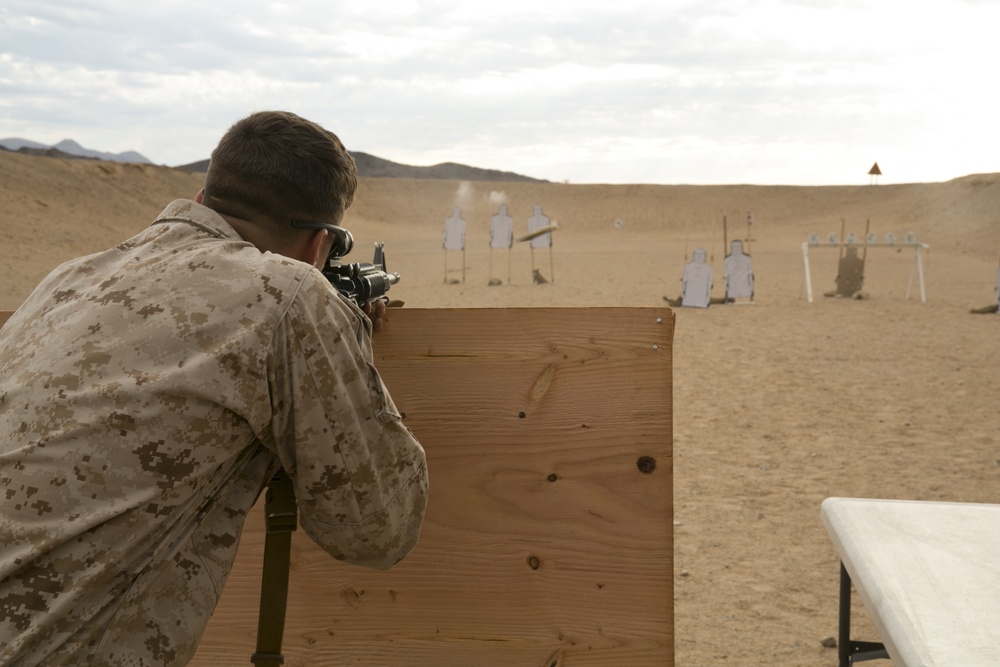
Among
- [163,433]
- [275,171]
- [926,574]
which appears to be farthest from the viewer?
[926,574]

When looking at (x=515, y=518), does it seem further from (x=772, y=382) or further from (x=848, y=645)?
(x=772, y=382)

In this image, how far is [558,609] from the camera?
6.03 feet

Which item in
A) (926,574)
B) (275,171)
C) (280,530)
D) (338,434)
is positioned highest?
(275,171)

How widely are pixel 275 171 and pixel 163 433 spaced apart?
46 centimetres

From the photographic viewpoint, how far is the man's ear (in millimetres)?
1552

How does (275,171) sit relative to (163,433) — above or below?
above

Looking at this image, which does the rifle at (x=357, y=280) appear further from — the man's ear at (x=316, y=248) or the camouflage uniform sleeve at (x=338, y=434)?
the camouflage uniform sleeve at (x=338, y=434)

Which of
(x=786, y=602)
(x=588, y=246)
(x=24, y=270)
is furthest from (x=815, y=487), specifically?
(x=588, y=246)

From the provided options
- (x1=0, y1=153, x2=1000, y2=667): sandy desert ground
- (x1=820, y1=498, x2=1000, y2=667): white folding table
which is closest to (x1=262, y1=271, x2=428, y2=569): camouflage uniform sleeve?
(x1=820, y1=498, x2=1000, y2=667): white folding table

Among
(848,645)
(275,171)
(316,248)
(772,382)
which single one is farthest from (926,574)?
(772,382)

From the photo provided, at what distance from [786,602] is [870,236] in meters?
12.2

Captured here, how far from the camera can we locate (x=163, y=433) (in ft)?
4.18

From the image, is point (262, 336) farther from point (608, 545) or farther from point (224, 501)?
point (608, 545)

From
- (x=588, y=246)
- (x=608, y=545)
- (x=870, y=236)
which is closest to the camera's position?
(x=608, y=545)
